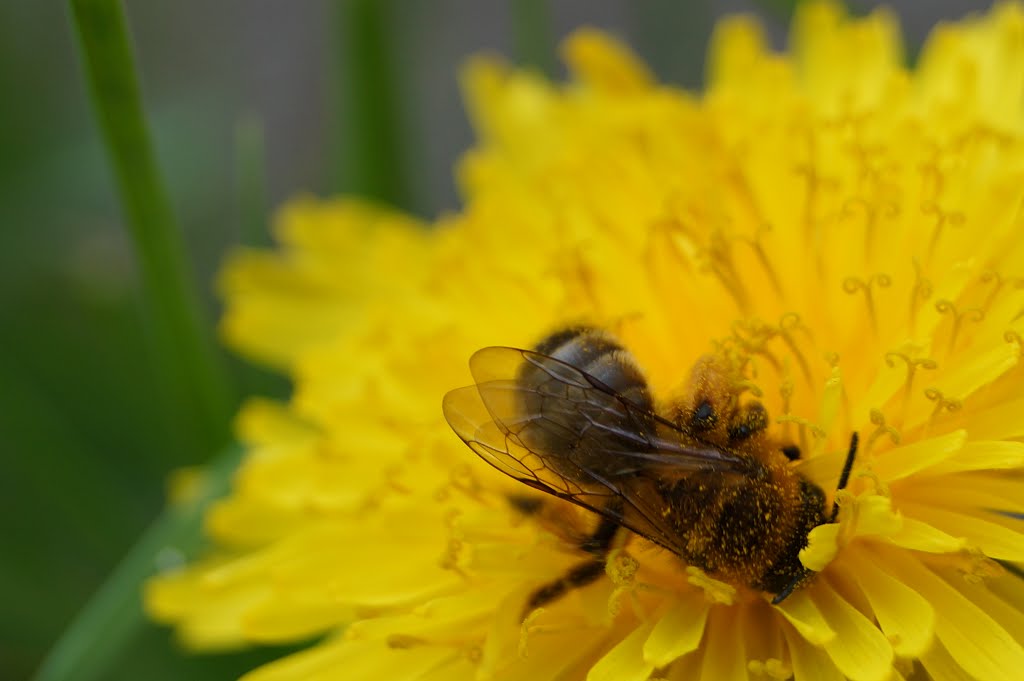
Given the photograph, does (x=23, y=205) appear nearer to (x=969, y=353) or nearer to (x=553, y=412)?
(x=553, y=412)

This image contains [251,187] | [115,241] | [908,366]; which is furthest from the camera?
[115,241]

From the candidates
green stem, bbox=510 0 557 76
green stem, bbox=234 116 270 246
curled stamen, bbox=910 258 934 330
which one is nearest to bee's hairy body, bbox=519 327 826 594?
curled stamen, bbox=910 258 934 330

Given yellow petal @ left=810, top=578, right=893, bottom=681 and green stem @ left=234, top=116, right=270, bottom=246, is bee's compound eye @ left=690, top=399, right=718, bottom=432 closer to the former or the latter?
yellow petal @ left=810, top=578, right=893, bottom=681

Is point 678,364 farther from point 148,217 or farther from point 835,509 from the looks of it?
point 148,217

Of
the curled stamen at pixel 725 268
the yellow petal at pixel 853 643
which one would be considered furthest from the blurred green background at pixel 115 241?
the yellow petal at pixel 853 643

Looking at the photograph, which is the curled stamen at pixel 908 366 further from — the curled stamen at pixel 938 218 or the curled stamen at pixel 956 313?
the curled stamen at pixel 938 218

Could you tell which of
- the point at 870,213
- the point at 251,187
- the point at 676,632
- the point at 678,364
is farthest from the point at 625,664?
the point at 251,187
